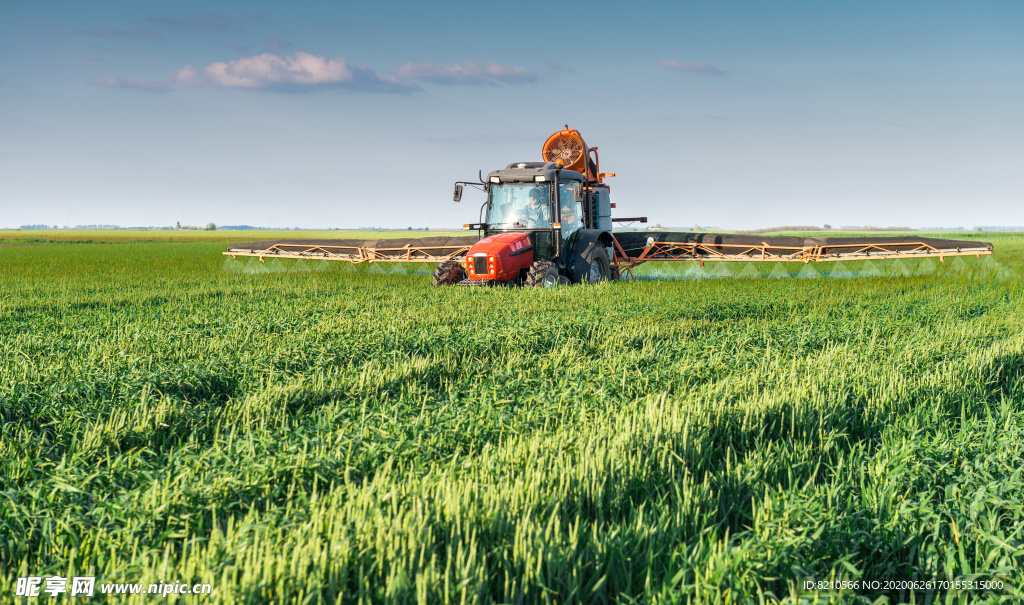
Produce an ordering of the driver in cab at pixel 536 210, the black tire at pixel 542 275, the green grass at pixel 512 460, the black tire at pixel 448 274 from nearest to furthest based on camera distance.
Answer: the green grass at pixel 512 460
the black tire at pixel 542 275
the driver in cab at pixel 536 210
the black tire at pixel 448 274

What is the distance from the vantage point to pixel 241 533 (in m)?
2.67

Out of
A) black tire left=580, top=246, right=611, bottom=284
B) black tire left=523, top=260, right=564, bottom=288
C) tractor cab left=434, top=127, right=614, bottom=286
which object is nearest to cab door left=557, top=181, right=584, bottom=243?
tractor cab left=434, top=127, right=614, bottom=286

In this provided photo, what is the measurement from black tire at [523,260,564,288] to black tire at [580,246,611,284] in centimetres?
79

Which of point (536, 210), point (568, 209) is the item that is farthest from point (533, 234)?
point (568, 209)

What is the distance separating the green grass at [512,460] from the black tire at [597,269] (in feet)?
18.1

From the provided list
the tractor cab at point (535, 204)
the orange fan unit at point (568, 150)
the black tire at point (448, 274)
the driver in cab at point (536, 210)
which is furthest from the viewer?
the orange fan unit at point (568, 150)

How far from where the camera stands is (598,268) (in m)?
14.3

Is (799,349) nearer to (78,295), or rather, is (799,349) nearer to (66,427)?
(66,427)

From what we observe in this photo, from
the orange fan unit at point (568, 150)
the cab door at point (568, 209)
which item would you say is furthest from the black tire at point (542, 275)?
the orange fan unit at point (568, 150)

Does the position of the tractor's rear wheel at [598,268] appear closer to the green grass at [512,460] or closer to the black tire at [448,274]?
the black tire at [448,274]

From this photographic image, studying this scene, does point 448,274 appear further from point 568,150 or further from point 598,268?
point 568,150

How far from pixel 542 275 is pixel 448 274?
2.49m

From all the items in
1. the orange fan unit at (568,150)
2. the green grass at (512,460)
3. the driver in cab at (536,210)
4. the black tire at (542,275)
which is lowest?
the green grass at (512,460)

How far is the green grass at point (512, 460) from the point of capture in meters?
2.57
